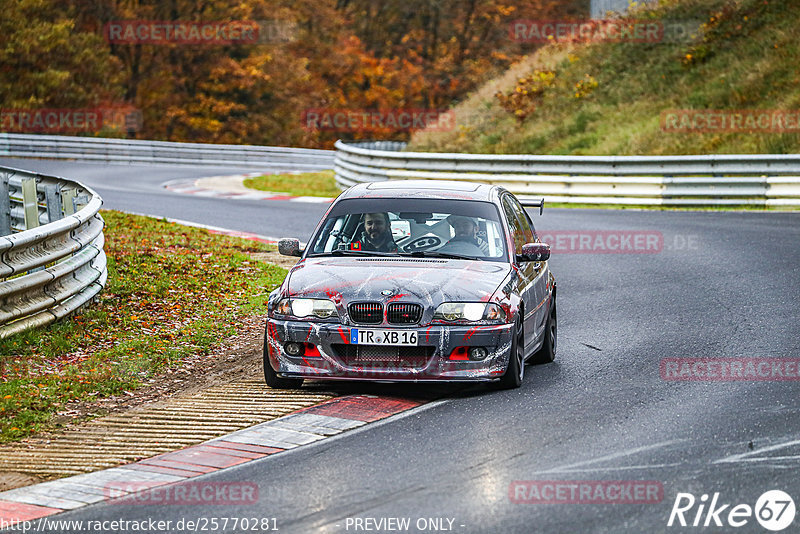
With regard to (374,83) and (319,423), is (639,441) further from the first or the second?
(374,83)

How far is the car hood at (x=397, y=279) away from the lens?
331 inches

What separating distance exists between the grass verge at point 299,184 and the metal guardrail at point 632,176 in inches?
142

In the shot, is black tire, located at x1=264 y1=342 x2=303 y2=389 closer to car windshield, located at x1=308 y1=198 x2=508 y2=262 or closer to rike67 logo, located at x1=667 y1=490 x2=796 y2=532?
car windshield, located at x1=308 y1=198 x2=508 y2=262

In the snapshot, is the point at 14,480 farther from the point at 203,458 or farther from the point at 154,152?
the point at 154,152

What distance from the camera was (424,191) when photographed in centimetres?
987

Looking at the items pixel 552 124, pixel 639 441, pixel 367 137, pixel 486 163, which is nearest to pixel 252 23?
pixel 367 137

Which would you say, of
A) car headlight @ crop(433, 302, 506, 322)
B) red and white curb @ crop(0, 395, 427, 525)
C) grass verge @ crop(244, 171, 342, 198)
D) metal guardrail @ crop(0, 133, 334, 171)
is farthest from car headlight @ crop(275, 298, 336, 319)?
metal guardrail @ crop(0, 133, 334, 171)

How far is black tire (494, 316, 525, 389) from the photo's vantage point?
8539 mm

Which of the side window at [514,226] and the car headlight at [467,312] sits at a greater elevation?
the side window at [514,226]

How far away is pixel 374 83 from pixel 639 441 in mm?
61680

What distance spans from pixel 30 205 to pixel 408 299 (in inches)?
321
